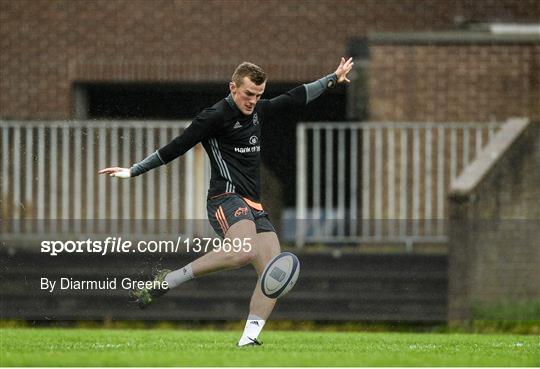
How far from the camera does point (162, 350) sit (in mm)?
10984

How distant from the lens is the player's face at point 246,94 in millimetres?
10656

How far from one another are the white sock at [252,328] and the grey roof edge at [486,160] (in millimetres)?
5470

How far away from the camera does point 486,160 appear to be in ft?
53.8

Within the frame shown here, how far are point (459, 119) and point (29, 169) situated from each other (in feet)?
15.8

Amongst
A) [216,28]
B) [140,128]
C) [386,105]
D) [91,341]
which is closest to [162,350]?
[91,341]

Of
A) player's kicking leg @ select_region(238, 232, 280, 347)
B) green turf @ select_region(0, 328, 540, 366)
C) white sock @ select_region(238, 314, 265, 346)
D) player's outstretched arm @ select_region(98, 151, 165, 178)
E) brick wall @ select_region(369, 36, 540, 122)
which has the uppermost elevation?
brick wall @ select_region(369, 36, 540, 122)

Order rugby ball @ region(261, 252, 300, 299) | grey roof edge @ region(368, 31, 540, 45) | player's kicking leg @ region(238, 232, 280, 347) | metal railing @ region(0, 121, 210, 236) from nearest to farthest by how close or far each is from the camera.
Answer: rugby ball @ region(261, 252, 300, 299) → player's kicking leg @ region(238, 232, 280, 347) → metal railing @ region(0, 121, 210, 236) → grey roof edge @ region(368, 31, 540, 45)

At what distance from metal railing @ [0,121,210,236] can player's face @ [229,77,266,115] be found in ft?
21.4

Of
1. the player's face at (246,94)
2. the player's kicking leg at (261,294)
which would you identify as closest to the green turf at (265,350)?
the player's kicking leg at (261,294)

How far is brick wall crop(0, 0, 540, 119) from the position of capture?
808 inches

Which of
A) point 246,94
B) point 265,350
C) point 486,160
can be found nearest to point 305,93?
point 246,94

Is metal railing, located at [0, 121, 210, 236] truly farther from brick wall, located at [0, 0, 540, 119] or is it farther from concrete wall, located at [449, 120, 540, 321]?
brick wall, located at [0, 0, 540, 119]

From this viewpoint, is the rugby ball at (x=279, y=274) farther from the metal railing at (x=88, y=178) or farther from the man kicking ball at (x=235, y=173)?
the metal railing at (x=88, y=178)

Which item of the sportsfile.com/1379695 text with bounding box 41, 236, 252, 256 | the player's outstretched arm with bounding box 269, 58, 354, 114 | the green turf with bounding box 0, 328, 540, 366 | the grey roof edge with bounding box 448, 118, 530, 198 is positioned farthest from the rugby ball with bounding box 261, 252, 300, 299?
the grey roof edge with bounding box 448, 118, 530, 198
